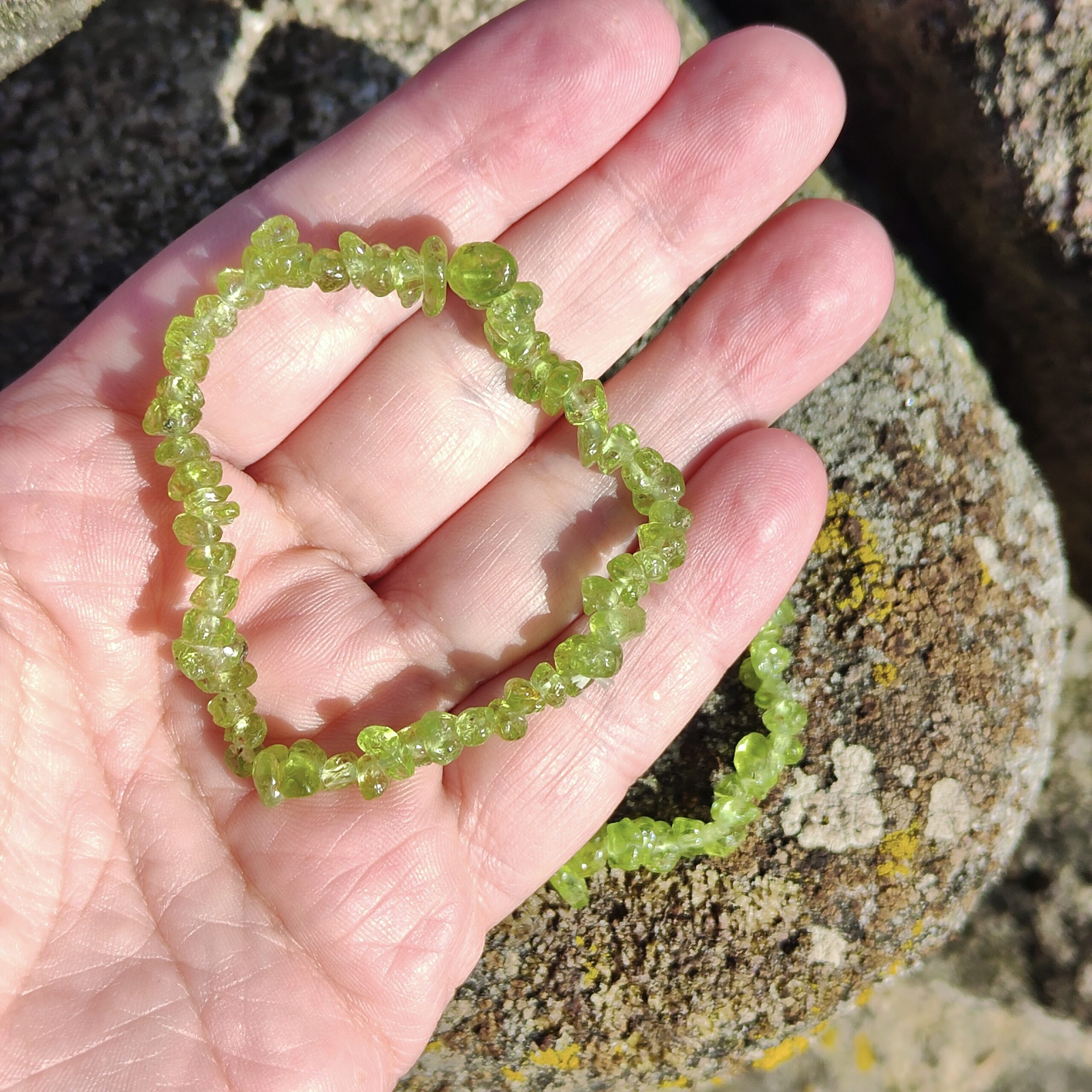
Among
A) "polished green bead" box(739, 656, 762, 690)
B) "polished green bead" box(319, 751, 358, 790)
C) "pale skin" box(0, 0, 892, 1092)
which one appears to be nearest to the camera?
"pale skin" box(0, 0, 892, 1092)

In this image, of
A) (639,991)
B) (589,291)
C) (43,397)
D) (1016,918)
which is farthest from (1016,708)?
(43,397)

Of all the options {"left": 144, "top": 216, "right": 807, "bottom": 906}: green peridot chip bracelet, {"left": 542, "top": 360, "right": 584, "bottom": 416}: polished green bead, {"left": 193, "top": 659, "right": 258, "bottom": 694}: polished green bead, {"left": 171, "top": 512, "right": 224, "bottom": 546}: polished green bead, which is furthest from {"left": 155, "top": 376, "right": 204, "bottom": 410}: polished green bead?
{"left": 542, "top": 360, "right": 584, "bottom": 416}: polished green bead

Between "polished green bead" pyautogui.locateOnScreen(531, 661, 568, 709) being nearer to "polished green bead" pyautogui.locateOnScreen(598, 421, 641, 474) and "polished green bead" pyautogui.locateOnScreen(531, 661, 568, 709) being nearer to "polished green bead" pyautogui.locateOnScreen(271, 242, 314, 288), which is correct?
"polished green bead" pyautogui.locateOnScreen(598, 421, 641, 474)

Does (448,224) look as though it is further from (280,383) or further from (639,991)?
(639,991)

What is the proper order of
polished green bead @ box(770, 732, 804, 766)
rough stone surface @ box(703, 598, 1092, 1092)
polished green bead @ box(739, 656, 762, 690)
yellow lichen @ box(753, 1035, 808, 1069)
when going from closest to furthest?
polished green bead @ box(770, 732, 804, 766) < polished green bead @ box(739, 656, 762, 690) < yellow lichen @ box(753, 1035, 808, 1069) < rough stone surface @ box(703, 598, 1092, 1092)

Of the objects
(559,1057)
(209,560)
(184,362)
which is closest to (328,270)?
(184,362)

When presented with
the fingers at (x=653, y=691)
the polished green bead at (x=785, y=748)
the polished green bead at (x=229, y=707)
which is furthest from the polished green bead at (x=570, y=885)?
the polished green bead at (x=229, y=707)
